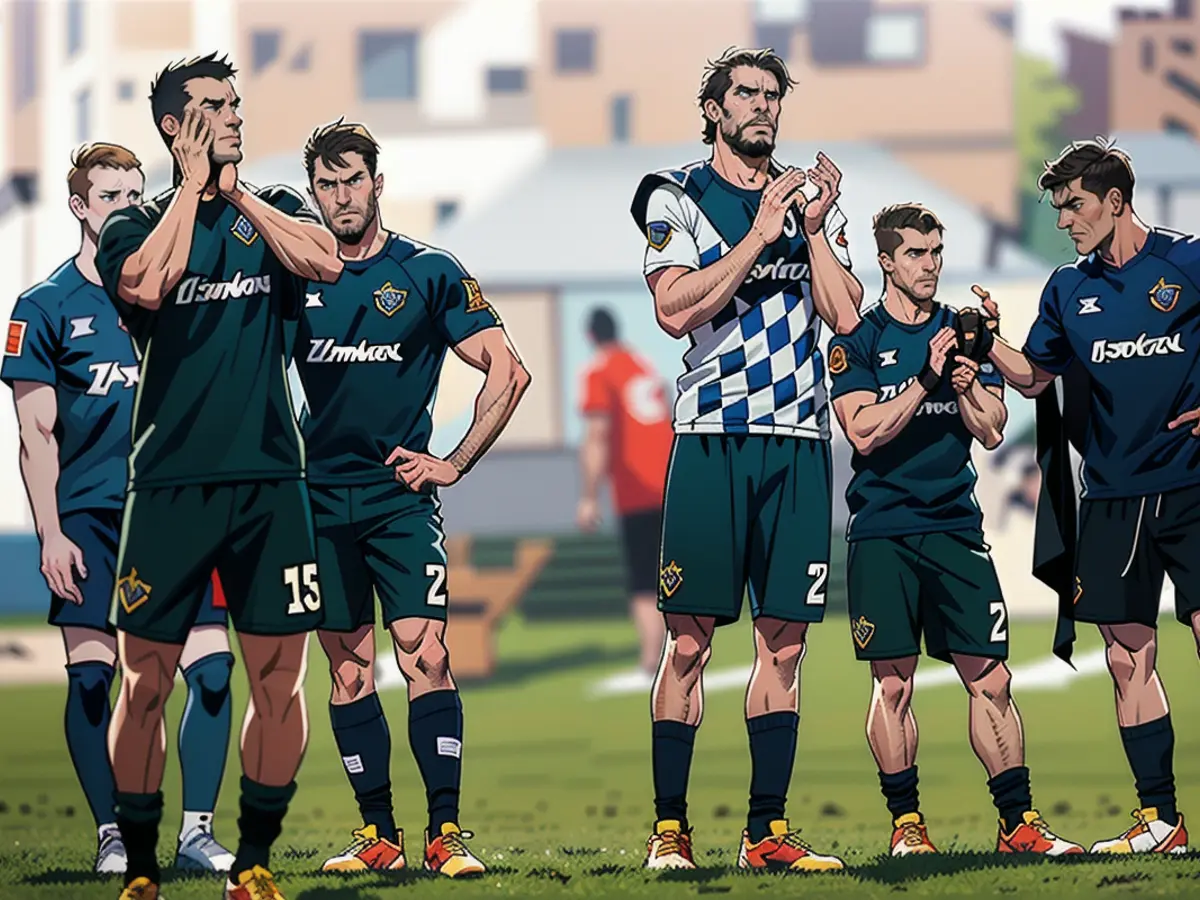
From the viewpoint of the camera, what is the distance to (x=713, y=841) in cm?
660

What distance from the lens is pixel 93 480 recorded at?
5.54 m

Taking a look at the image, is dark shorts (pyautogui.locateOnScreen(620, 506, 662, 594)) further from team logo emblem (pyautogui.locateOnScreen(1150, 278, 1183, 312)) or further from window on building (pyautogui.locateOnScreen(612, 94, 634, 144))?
team logo emblem (pyautogui.locateOnScreen(1150, 278, 1183, 312))

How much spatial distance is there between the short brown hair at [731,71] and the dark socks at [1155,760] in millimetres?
2308


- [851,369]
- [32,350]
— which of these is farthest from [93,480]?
[851,369]

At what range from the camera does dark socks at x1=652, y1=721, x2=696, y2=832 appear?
17.1ft

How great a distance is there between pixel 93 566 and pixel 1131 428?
335cm

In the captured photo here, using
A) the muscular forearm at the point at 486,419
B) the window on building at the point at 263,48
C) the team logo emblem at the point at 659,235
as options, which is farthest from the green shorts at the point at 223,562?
the window on building at the point at 263,48

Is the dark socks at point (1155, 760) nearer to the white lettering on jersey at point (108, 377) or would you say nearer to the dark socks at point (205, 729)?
the dark socks at point (205, 729)

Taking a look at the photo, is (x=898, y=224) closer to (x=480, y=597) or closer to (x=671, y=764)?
(x=671, y=764)

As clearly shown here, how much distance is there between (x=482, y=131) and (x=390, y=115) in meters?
0.56

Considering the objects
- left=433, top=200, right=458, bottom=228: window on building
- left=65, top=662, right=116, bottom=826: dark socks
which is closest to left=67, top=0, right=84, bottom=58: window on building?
left=433, top=200, right=458, bottom=228: window on building

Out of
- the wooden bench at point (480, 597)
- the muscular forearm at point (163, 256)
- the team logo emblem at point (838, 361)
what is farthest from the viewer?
the wooden bench at point (480, 597)

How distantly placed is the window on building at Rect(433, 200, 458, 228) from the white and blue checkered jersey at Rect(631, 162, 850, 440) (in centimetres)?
443

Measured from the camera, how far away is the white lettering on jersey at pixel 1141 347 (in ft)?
17.9
